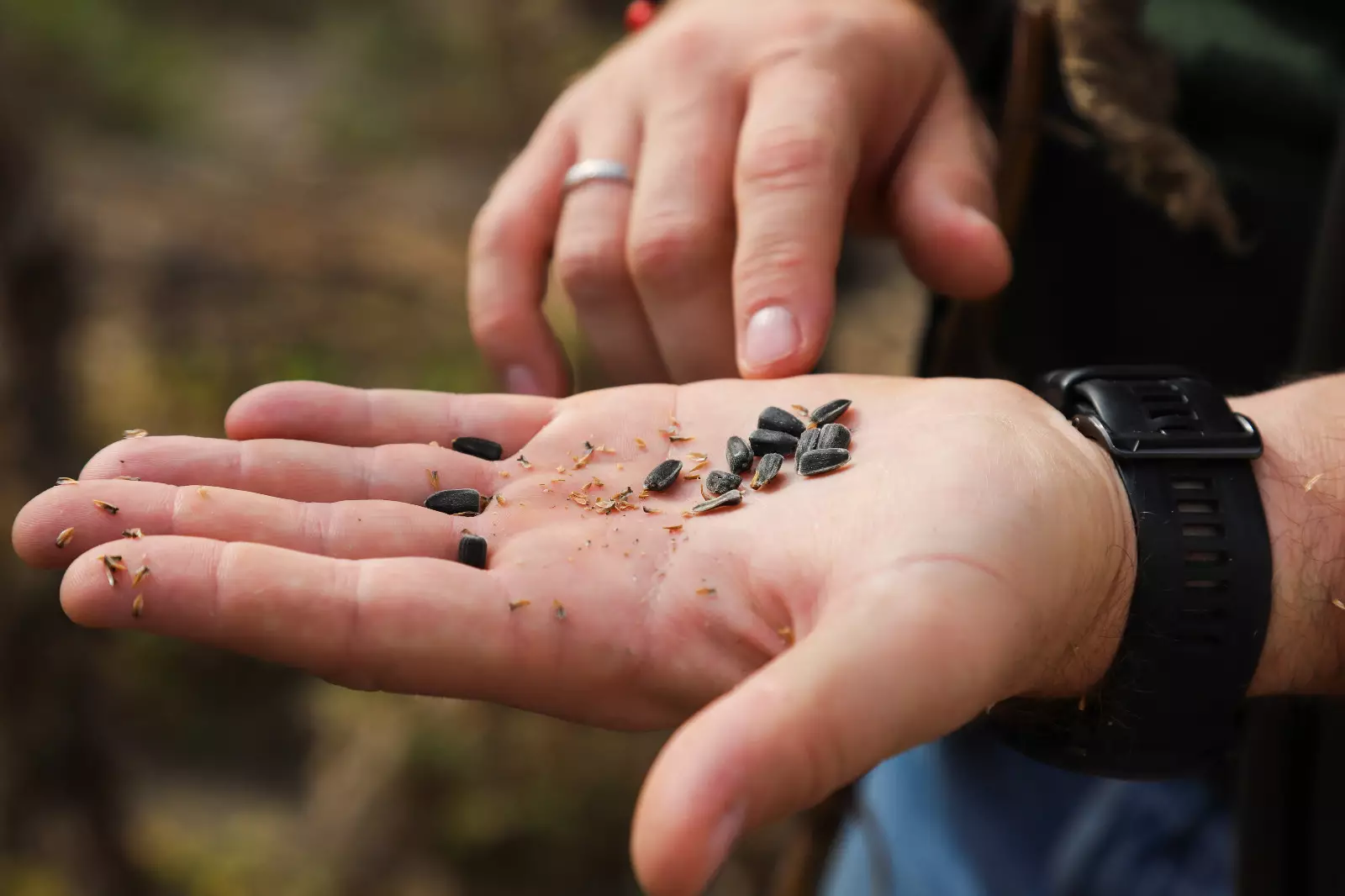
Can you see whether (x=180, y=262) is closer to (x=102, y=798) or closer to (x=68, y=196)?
(x=68, y=196)

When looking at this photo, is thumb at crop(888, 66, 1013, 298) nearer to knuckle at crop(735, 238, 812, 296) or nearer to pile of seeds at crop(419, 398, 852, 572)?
knuckle at crop(735, 238, 812, 296)

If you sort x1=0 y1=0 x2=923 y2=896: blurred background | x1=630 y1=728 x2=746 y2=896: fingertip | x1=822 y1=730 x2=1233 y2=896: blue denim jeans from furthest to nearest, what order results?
x1=0 y1=0 x2=923 y2=896: blurred background → x1=822 y1=730 x2=1233 y2=896: blue denim jeans → x1=630 y1=728 x2=746 y2=896: fingertip

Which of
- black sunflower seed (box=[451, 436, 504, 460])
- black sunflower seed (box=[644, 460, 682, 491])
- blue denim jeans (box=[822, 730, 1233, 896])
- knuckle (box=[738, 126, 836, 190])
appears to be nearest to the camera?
black sunflower seed (box=[644, 460, 682, 491])

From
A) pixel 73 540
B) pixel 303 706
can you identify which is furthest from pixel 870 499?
pixel 303 706

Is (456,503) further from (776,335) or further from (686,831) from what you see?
(686,831)

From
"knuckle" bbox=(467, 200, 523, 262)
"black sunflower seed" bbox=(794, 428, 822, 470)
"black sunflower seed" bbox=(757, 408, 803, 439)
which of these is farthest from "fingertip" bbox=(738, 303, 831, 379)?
Answer: "knuckle" bbox=(467, 200, 523, 262)

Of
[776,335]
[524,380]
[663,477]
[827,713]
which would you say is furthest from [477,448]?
[827,713]

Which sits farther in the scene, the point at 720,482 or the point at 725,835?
the point at 720,482
